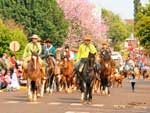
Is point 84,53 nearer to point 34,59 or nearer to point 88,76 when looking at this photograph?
point 88,76

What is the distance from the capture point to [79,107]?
65.6 feet

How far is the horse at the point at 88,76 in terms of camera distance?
2198 cm

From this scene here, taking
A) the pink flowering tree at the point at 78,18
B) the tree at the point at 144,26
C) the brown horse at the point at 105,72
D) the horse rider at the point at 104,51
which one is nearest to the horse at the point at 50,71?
the brown horse at the point at 105,72

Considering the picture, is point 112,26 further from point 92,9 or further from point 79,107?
point 79,107

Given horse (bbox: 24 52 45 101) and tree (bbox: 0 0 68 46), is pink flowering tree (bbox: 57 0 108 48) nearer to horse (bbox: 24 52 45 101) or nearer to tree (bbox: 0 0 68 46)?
tree (bbox: 0 0 68 46)

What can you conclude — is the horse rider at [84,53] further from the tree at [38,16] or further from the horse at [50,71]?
the tree at [38,16]

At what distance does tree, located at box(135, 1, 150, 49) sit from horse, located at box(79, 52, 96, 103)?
2887 centimetres

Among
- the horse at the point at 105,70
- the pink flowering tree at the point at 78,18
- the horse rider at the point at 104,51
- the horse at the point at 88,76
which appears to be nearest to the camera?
the horse at the point at 88,76

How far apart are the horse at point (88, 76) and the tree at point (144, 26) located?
28.9 meters

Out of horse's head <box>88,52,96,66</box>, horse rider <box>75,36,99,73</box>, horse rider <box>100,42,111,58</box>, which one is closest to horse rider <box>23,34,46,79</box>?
horse rider <box>75,36,99,73</box>

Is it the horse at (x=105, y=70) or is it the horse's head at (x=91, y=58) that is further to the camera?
the horse at (x=105, y=70)

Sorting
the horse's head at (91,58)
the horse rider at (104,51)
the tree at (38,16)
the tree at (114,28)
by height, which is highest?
the tree at (114,28)

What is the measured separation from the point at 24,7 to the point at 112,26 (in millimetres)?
98956

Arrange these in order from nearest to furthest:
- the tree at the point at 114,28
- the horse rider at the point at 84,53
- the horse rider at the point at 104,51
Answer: the horse rider at the point at 84,53
the horse rider at the point at 104,51
the tree at the point at 114,28
